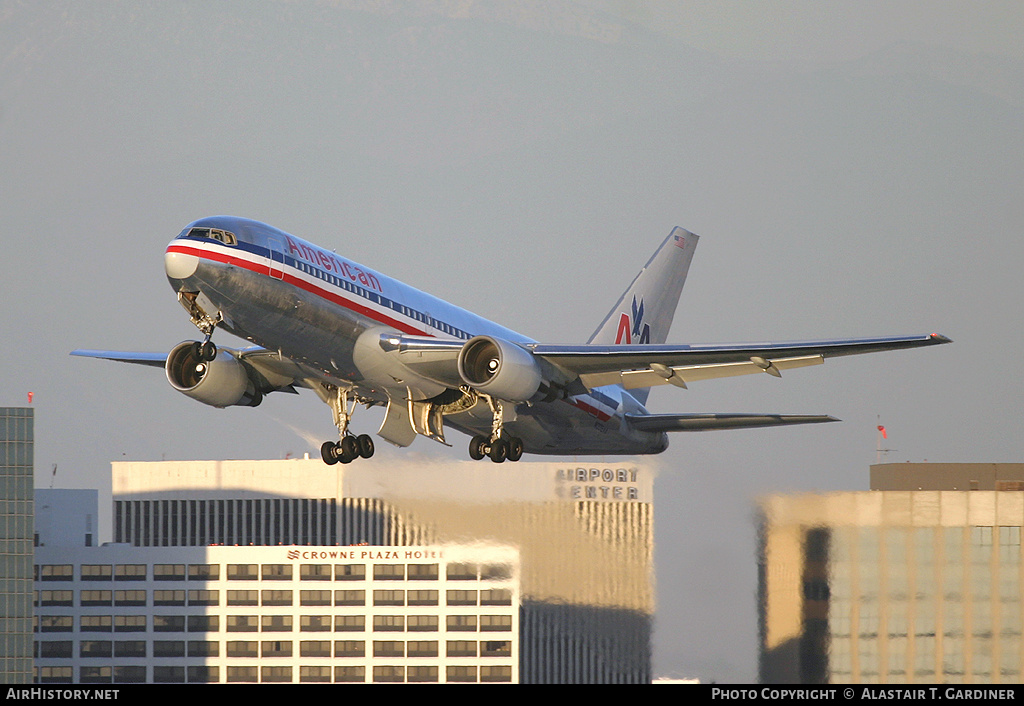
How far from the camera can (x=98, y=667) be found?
11756 cm

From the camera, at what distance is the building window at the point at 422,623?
112 m

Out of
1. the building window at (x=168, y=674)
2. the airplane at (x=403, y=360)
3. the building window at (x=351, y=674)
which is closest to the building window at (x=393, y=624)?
the building window at (x=351, y=674)

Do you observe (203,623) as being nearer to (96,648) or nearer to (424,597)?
(96,648)

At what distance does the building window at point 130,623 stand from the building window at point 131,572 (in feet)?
10.1

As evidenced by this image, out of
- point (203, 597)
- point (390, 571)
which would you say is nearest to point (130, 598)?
point (203, 597)

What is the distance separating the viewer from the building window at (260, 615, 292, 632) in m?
112

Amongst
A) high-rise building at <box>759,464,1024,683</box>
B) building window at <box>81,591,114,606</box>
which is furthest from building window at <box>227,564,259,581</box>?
high-rise building at <box>759,464,1024,683</box>

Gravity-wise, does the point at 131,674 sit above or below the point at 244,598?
below

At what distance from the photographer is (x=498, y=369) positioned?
36875 mm

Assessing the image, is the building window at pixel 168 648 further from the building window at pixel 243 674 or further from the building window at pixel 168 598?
the building window at pixel 243 674

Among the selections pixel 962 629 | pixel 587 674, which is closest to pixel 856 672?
pixel 962 629

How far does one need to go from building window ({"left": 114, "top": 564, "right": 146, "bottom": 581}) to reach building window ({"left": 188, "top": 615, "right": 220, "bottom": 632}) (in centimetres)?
675

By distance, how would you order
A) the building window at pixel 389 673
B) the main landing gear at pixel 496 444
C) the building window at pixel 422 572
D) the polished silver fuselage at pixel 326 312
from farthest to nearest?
1. the building window at pixel 422 572
2. the building window at pixel 389 673
3. the main landing gear at pixel 496 444
4. the polished silver fuselage at pixel 326 312

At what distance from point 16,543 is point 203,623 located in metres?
34.7
